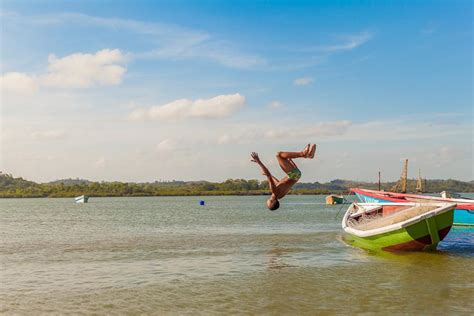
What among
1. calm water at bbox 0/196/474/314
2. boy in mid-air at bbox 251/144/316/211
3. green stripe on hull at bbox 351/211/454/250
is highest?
boy in mid-air at bbox 251/144/316/211

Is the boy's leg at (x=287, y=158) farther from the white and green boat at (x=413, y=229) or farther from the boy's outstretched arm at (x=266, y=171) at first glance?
the white and green boat at (x=413, y=229)

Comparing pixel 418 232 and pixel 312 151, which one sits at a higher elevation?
pixel 312 151

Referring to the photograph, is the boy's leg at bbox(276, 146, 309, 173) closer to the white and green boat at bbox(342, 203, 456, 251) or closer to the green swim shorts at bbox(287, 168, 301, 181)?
the green swim shorts at bbox(287, 168, 301, 181)

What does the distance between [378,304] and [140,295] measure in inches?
243

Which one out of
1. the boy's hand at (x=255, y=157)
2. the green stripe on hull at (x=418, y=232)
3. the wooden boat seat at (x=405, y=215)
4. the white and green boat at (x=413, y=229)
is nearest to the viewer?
the boy's hand at (x=255, y=157)

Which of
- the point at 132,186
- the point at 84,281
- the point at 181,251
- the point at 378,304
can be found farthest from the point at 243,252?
the point at 132,186

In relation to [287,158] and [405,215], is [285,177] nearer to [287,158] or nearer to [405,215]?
[287,158]

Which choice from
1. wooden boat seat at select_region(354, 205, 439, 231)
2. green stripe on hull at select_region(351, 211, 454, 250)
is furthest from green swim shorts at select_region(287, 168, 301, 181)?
wooden boat seat at select_region(354, 205, 439, 231)

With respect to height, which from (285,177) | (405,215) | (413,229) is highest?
(285,177)

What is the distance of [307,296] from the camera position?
43.7 feet

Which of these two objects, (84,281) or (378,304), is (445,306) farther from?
(84,281)

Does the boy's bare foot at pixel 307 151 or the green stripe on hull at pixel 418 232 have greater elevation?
the boy's bare foot at pixel 307 151

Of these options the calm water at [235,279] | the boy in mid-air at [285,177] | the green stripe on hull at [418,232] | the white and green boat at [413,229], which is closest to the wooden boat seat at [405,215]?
the white and green boat at [413,229]

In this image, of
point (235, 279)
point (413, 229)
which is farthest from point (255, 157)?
point (413, 229)
